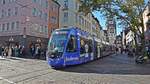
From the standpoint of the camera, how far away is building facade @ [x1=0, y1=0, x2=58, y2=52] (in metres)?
48.2

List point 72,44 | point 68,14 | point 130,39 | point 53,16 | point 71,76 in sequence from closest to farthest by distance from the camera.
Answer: point 71,76 → point 72,44 → point 53,16 → point 68,14 → point 130,39

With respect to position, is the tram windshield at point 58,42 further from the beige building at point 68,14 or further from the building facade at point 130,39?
the beige building at point 68,14

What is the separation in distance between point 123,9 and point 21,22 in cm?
2124

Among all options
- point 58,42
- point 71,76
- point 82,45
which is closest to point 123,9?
point 82,45

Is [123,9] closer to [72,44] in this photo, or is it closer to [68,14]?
[72,44]

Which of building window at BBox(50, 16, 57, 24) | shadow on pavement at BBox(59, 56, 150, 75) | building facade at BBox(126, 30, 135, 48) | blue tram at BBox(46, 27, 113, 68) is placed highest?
building window at BBox(50, 16, 57, 24)

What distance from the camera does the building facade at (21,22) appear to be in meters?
48.2

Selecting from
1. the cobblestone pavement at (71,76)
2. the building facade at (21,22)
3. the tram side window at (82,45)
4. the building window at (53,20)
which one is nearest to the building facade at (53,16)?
the building window at (53,20)

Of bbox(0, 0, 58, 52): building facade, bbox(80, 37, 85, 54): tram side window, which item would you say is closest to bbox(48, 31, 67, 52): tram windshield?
bbox(80, 37, 85, 54): tram side window

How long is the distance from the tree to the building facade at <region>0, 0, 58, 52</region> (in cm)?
1476

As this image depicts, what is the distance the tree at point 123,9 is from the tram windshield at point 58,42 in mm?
13500

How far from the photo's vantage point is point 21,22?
48219 millimetres

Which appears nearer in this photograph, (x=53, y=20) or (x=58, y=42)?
(x=58, y=42)

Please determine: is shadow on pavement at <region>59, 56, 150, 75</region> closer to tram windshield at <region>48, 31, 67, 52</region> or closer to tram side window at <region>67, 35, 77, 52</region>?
tram side window at <region>67, 35, 77, 52</region>
